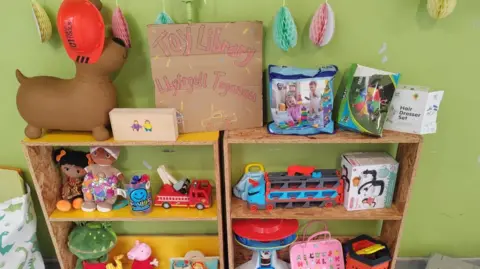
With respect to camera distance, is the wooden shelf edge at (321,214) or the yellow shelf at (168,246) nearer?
the wooden shelf edge at (321,214)

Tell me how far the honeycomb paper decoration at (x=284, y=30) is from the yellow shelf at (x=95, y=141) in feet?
1.34

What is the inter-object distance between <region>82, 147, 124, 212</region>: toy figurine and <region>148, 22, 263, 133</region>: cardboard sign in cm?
36

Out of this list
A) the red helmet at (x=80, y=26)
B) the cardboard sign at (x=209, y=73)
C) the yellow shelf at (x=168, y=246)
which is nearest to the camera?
the red helmet at (x=80, y=26)

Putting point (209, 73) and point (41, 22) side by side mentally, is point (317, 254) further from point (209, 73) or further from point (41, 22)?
point (41, 22)

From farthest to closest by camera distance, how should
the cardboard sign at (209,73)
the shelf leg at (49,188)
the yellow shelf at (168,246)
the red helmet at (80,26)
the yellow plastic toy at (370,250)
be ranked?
the yellow shelf at (168,246), the yellow plastic toy at (370,250), the shelf leg at (49,188), the cardboard sign at (209,73), the red helmet at (80,26)

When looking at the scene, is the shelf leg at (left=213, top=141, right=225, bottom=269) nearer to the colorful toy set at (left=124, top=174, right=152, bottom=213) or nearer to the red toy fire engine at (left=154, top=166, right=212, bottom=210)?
the red toy fire engine at (left=154, top=166, right=212, bottom=210)

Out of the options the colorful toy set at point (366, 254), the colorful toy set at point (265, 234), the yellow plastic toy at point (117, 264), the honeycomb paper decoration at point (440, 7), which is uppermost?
the honeycomb paper decoration at point (440, 7)

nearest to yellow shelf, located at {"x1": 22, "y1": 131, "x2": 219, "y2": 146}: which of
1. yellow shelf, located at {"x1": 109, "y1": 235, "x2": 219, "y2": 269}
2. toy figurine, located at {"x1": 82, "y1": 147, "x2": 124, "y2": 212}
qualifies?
toy figurine, located at {"x1": 82, "y1": 147, "x2": 124, "y2": 212}

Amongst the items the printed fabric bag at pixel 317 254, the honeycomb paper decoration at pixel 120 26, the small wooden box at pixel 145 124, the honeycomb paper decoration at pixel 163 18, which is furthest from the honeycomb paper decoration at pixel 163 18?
the printed fabric bag at pixel 317 254

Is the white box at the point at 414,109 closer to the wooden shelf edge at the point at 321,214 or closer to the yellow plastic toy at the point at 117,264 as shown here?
the wooden shelf edge at the point at 321,214

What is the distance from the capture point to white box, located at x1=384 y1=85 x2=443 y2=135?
1388 millimetres

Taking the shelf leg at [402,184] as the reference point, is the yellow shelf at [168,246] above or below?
below

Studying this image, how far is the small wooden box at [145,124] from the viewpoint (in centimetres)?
139

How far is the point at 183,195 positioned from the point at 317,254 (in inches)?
26.0
